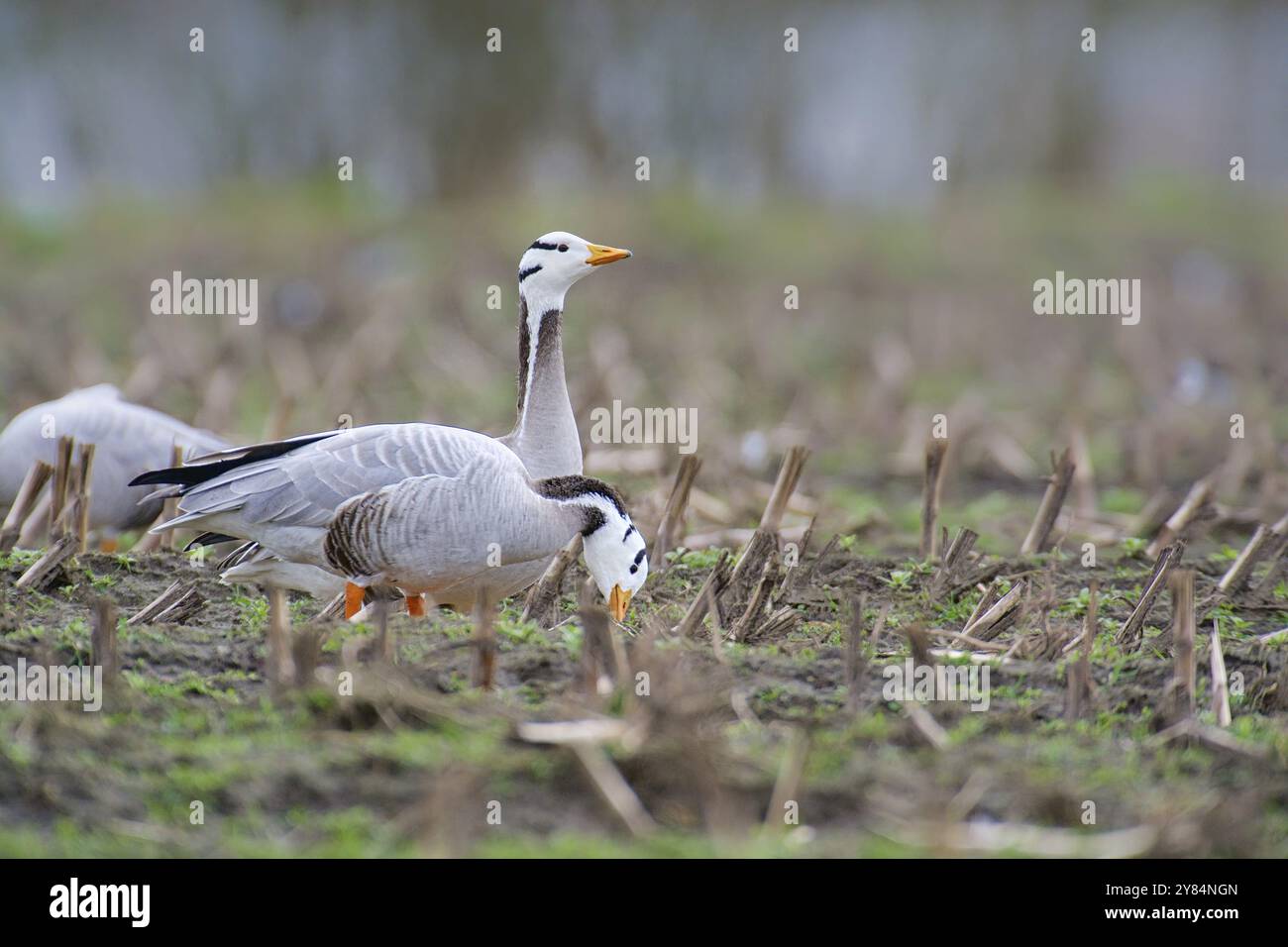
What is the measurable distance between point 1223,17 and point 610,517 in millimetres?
26020

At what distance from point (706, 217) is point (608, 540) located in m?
15.8

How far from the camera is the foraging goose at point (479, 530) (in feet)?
21.0

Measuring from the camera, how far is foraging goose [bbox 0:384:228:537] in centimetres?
826

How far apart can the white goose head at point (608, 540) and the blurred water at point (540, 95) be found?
17114 mm

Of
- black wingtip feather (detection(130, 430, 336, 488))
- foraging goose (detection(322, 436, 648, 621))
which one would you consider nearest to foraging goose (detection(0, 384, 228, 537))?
black wingtip feather (detection(130, 430, 336, 488))

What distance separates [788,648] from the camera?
6.29 metres

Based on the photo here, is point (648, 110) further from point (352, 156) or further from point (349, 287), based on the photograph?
point (349, 287)

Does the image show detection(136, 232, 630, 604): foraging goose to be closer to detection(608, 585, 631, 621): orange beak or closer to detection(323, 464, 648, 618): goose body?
detection(323, 464, 648, 618): goose body

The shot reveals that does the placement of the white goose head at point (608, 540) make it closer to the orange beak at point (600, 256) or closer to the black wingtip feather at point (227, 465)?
the black wingtip feather at point (227, 465)

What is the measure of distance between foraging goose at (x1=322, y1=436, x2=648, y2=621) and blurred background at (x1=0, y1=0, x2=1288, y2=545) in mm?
3797

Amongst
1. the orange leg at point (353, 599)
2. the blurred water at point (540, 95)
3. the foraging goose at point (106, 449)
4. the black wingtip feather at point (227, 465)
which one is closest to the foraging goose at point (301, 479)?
the black wingtip feather at point (227, 465)

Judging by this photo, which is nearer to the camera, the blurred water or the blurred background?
the blurred background

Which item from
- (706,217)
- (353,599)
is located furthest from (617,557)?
(706,217)

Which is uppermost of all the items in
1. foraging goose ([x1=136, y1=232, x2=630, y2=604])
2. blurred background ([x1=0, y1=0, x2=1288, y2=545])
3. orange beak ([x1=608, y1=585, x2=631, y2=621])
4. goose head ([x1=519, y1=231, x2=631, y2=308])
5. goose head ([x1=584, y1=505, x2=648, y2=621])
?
blurred background ([x1=0, y1=0, x2=1288, y2=545])
